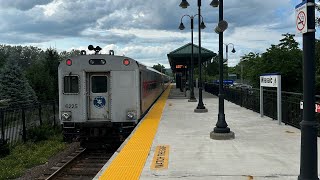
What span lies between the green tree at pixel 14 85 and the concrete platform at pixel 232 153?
2612 cm

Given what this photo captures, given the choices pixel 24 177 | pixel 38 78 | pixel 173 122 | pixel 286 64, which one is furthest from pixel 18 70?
→ pixel 24 177

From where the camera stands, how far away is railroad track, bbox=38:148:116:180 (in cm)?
952

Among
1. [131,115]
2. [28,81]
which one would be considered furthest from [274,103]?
[28,81]

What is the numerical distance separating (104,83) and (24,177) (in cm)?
414

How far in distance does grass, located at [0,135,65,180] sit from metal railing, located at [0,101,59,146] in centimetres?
55

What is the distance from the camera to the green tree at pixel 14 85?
3656 centimetres

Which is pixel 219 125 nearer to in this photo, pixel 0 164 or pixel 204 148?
pixel 204 148

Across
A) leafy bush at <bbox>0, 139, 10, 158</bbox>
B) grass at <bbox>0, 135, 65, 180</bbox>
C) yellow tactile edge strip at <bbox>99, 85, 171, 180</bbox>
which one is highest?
yellow tactile edge strip at <bbox>99, 85, 171, 180</bbox>

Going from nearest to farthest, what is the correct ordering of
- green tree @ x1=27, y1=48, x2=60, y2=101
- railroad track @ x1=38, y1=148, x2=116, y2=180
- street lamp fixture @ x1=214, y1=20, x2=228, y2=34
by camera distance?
railroad track @ x1=38, y1=148, x2=116, y2=180, street lamp fixture @ x1=214, y1=20, x2=228, y2=34, green tree @ x1=27, y1=48, x2=60, y2=101

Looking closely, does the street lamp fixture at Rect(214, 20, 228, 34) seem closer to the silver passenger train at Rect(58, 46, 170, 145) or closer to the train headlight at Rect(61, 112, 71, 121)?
the silver passenger train at Rect(58, 46, 170, 145)

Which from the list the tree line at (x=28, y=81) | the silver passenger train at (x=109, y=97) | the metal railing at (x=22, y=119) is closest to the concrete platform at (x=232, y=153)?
the silver passenger train at (x=109, y=97)

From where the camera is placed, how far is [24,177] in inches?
381

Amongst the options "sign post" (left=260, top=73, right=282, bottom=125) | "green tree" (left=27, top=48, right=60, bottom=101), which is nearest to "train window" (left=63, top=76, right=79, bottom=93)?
"sign post" (left=260, top=73, right=282, bottom=125)

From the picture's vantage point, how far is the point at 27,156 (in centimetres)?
1223
